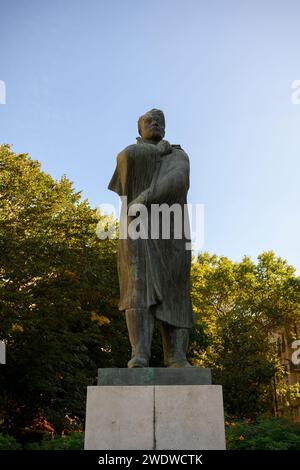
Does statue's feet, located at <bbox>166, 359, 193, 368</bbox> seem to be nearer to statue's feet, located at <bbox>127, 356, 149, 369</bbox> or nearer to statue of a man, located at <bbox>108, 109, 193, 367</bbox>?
statue of a man, located at <bbox>108, 109, 193, 367</bbox>

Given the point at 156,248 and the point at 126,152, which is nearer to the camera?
the point at 156,248

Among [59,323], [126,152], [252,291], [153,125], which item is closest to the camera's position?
[126,152]

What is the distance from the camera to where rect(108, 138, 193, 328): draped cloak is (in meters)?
5.30

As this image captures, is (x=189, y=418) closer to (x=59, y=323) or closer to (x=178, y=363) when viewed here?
(x=178, y=363)

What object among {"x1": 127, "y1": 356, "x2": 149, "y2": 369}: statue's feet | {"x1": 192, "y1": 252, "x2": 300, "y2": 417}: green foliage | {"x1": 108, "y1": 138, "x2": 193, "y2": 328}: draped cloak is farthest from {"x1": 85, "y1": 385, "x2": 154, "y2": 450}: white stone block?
{"x1": 192, "y1": 252, "x2": 300, "y2": 417}: green foliage

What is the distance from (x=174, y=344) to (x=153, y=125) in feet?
8.06

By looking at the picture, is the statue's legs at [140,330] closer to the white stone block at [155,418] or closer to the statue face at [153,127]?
the white stone block at [155,418]

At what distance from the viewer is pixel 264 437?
1000 centimetres

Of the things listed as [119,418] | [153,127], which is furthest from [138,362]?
[153,127]

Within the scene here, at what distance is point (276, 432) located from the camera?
1023 cm

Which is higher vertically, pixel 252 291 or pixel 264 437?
pixel 252 291

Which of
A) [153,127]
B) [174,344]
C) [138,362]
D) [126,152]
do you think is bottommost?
[138,362]
